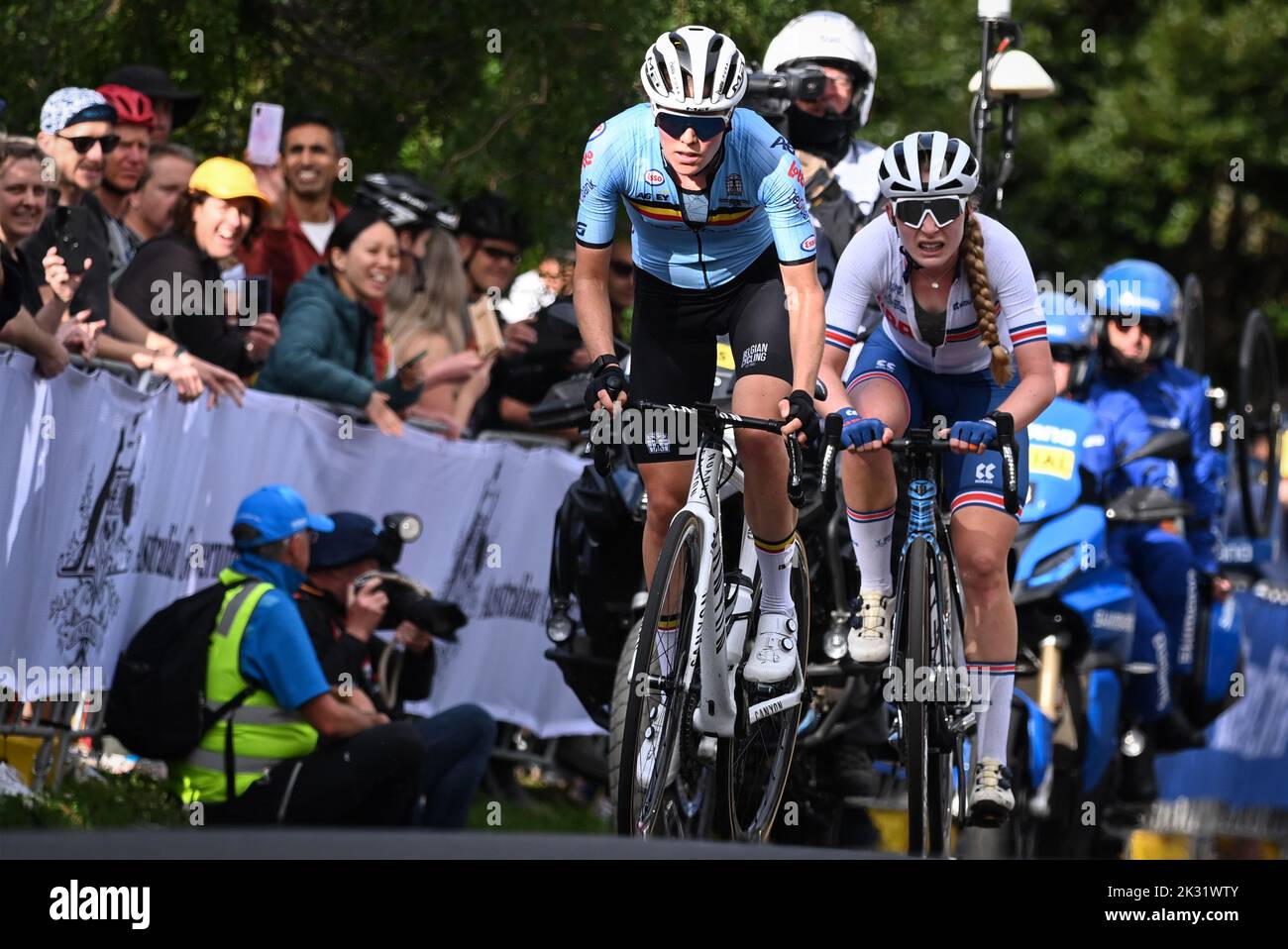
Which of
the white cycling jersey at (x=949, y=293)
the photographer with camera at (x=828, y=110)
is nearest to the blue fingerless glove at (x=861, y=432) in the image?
the white cycling jersey at (x=949, y=293)

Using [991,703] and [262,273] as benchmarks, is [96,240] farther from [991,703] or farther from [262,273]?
[991,703]

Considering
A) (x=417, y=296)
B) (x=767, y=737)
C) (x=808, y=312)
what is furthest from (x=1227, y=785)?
(x=808, y=312)

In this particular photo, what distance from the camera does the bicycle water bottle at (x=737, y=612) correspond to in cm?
775

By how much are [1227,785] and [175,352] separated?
9945mm

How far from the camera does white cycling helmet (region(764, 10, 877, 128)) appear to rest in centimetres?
1016

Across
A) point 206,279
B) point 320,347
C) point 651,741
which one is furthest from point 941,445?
point 320,347

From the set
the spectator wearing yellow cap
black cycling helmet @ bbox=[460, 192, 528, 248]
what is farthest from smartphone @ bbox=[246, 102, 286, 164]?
black cycling helmet @ bbox=[460, 192, 528, 248]

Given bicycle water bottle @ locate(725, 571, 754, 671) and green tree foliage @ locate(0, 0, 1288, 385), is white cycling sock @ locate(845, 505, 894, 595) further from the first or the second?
green tree foliage @ locate(0, 0, 1288, 385)

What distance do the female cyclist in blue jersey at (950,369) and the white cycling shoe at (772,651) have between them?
0.28 m

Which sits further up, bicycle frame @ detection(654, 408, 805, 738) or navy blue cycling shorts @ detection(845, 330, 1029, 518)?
navy blue cycling shorts @ detection(845, 330, 1029, 518)

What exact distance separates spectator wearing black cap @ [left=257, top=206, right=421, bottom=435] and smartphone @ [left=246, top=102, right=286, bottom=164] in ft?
1.77

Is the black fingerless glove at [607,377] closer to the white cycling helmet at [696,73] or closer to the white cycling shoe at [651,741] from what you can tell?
the white cycling helmet at [696,73]

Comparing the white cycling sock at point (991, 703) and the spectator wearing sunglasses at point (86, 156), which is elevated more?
the spectator wearing sunglasses at point (86, 156)
